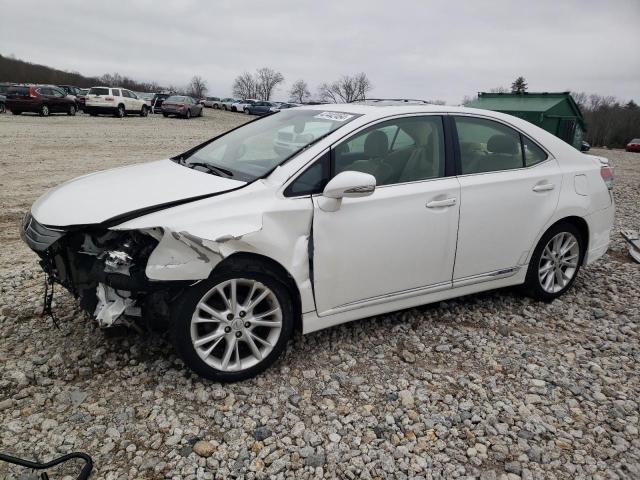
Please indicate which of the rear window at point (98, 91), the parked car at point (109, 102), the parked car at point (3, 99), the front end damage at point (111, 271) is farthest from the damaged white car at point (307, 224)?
the parked car at point (3, 99)

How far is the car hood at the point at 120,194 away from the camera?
266 centimetres

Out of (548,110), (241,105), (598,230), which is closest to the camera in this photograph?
(598,230)

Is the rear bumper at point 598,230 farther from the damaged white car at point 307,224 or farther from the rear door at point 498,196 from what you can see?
the rear door at point 498,196

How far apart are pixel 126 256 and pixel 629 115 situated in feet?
172

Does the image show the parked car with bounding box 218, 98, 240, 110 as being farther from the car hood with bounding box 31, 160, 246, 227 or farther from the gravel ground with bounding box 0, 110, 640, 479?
the car hood with bounding box 31, 160, 246, 227

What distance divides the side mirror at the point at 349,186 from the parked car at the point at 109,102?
2633cm

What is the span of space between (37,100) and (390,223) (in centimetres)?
2572

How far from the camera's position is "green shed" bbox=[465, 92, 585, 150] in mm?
14086

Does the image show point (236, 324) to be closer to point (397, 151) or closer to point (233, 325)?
point (233, 325)

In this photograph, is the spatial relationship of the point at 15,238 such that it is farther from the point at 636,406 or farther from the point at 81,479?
the point at 636,406

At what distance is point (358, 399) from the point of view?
284 centimetres

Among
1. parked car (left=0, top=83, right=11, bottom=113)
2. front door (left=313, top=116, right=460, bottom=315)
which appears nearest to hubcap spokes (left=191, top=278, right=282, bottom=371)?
front door (left=313, top=116, right=460, bottom=315)

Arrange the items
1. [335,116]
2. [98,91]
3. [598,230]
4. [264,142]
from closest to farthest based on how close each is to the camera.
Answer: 1. [335,116]
2. [264,142]
3. [598,230]
4. [98,91]

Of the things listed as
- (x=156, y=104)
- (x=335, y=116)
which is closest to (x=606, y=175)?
(x=335, y=116)
